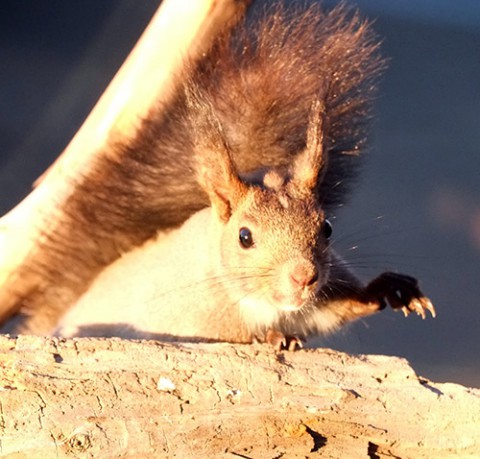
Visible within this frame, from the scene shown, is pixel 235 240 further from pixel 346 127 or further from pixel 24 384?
pixel 24 384

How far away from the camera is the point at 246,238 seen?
5.45 feet

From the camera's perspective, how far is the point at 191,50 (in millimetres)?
1861

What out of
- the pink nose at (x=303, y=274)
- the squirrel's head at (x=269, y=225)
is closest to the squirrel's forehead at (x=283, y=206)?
the squirrel's head at (x=269, y=225)

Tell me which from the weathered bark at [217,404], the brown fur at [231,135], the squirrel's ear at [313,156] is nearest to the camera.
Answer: the weathered bark at [217,404]

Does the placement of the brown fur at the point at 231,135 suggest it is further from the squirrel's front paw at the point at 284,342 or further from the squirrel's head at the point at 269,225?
the squirrel's front paw at the point at 284,342

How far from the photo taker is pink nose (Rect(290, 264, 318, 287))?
1569mm

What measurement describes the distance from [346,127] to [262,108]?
164mm

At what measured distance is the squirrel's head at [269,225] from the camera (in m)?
1.60

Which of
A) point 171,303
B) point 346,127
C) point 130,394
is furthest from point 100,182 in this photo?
point 130,394

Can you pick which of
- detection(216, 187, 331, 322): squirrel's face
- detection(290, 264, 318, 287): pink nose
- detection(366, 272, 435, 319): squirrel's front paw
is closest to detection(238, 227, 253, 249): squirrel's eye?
detection(216, 187, 331, 322): squirrel's face

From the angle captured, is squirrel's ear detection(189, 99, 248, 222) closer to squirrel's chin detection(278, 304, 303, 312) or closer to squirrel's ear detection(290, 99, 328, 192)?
squirrel's ear detection(290, 99, 328, 192)

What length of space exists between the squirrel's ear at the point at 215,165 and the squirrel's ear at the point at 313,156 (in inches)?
4.0

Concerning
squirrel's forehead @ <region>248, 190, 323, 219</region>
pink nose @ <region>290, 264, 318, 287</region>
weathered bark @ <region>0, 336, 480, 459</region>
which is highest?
squirrel's forehead @ <region>248, 190, 323, 219</region>

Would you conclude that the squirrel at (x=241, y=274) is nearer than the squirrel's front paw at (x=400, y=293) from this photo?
Yes
